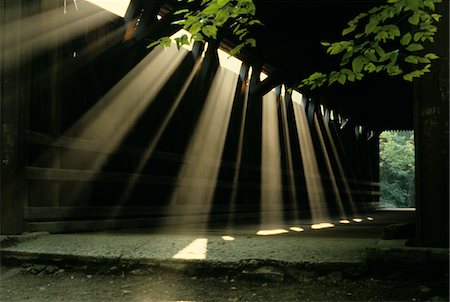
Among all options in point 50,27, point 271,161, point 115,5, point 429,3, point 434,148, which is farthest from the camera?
point 271,161

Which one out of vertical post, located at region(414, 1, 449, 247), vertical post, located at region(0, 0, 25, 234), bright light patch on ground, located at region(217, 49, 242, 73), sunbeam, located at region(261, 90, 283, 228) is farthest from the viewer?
sunbeam, located at region(261, 90, 283, 228)

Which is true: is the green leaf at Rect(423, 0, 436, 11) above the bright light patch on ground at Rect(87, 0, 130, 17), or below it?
below

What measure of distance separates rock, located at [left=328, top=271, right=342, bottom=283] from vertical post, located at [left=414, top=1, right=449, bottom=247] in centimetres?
66

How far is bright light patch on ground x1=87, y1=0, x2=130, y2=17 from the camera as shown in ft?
22.5

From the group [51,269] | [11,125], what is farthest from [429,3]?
[11,125]

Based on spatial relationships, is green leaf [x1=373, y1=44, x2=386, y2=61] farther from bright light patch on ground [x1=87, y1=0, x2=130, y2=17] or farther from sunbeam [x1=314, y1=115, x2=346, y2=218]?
sunbeam [x1=314, y1=115, x2=346, y2=218]

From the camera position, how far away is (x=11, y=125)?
5.17m

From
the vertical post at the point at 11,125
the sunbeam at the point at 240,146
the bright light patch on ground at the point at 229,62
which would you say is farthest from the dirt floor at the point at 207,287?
the bright light patch on ground at the point at 229,62

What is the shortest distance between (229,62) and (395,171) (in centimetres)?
3754

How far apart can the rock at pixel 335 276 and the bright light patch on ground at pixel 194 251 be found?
1094 mm

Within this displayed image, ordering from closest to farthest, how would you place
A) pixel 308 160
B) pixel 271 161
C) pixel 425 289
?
pixel 425 289, pixel 271 161, pixel 308 160

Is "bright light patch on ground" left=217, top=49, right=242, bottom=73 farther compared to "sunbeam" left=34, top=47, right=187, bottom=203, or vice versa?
"bright light patch on ground" left=217, top=49, right=242, bottom=73

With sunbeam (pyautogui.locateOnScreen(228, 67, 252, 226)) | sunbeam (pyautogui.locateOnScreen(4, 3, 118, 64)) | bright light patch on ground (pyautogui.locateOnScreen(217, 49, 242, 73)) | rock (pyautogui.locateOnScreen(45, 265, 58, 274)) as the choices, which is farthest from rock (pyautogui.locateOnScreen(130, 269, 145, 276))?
bright light patch on ground (pyautogui.locateOnScreen(217, 49, 242, 73))

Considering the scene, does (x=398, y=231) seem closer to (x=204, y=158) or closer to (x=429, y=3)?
(x=429, y=3)
